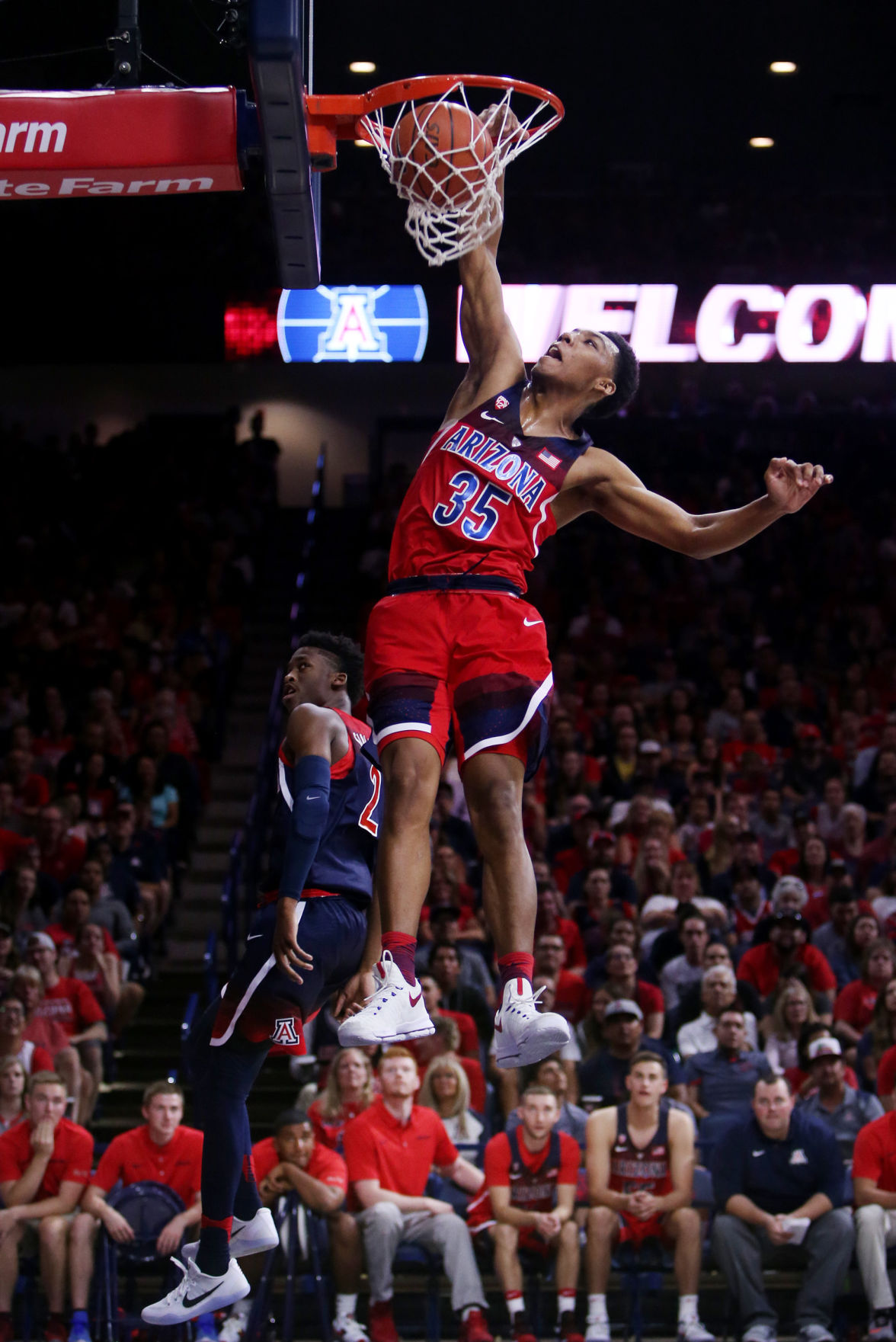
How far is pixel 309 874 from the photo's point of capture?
16.4 feet

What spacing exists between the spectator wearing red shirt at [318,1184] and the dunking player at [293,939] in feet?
13.4

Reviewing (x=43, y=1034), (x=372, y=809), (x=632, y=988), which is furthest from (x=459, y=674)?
(x=43, y=1034)

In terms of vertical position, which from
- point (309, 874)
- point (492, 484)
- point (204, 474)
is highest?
point (492, 484)

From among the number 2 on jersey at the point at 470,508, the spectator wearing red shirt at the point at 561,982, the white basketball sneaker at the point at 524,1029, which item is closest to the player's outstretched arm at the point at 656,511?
the number 2 on jersey at the point at 470,508

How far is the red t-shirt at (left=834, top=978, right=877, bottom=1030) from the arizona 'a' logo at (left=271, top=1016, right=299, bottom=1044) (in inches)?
259

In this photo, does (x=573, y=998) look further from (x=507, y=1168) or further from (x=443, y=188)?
(x=443, y=188)

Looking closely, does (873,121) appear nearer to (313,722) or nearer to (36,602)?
(36,602)

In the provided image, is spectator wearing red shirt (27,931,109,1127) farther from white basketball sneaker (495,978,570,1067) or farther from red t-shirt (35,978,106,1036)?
white basketball sneaker (495,978,570,1067)

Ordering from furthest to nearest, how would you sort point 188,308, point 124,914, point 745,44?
point 188,308 → point 745,44 → point 124,914

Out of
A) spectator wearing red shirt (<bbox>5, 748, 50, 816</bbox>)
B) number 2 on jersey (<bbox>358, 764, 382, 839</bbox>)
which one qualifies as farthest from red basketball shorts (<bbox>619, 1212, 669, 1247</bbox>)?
spectator wearing red shirt (<bbox>5, 748, 50, 816</bbox>)

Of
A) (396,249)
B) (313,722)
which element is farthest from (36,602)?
(313,722)

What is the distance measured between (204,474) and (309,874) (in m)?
15.1

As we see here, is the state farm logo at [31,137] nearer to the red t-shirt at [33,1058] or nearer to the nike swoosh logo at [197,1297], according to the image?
the nike swoosh logo at [197,1297]

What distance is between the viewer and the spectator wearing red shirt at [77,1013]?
34.6 feet
